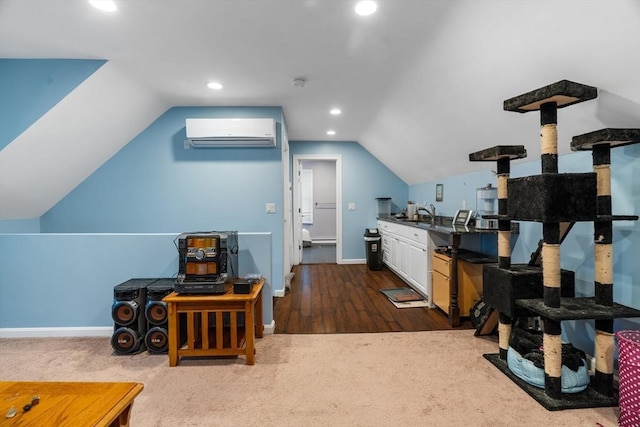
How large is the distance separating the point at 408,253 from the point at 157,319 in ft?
10.5

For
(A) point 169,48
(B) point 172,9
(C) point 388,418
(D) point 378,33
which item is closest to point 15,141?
(A) point 169,48

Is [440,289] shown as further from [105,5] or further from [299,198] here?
[105,5]

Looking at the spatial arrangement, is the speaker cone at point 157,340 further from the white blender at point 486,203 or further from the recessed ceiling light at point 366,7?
the white blender at point 486,203

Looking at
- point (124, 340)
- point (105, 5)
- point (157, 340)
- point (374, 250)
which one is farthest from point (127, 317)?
point (374, 250)

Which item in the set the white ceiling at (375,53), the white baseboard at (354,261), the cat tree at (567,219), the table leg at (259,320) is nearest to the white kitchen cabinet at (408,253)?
the white baseboard at (354,261)

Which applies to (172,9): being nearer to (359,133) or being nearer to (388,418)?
(388,418)

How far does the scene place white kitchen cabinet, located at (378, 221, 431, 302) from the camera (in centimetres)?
364

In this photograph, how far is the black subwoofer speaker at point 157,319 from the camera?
2443mm

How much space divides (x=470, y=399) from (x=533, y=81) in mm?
2211

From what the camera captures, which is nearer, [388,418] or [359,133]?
[388,418]

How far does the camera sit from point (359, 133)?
5.31 m

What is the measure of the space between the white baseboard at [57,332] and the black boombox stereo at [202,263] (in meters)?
1.16

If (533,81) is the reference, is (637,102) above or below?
below

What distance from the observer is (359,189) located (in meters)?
6.03
